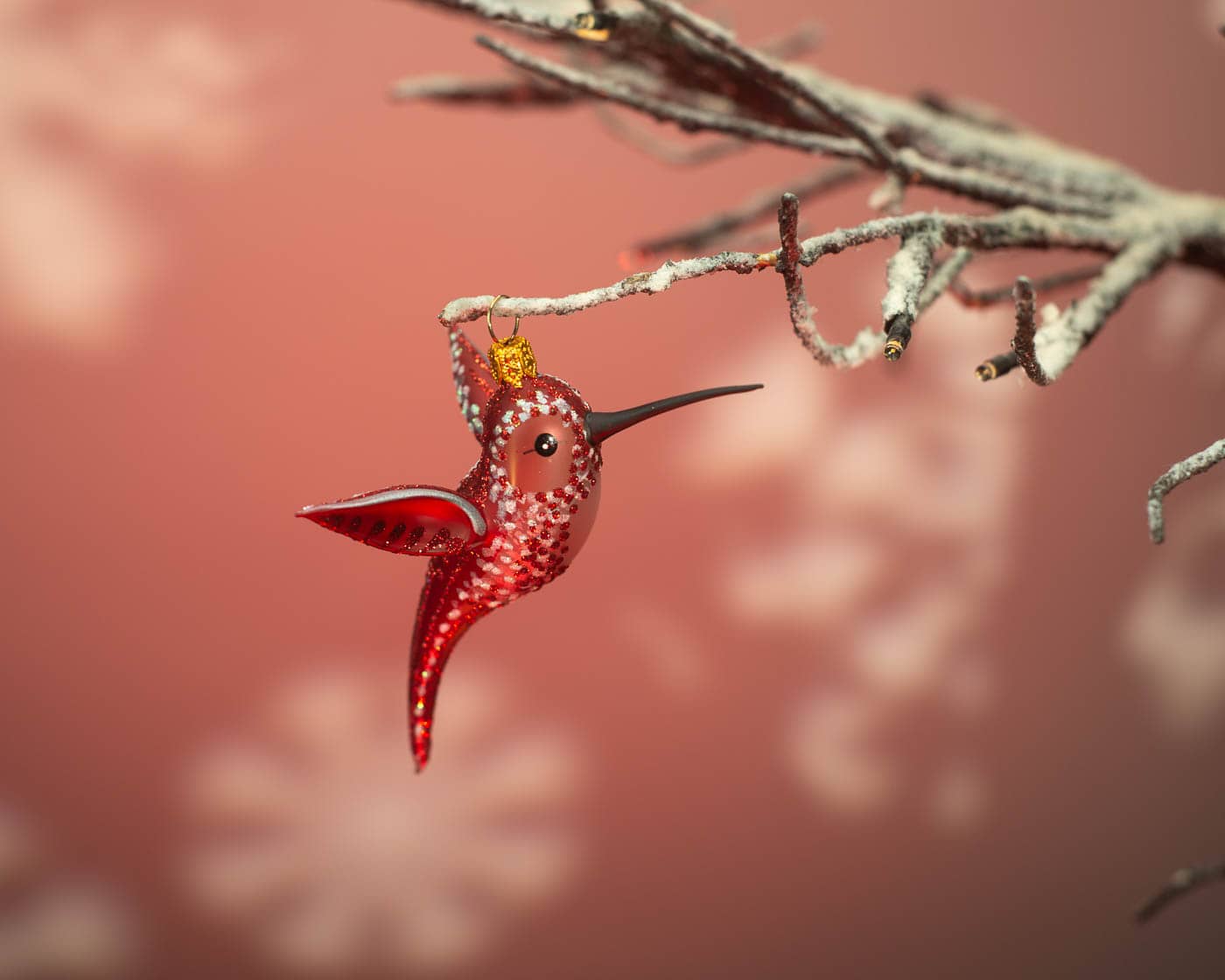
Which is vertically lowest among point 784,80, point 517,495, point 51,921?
point 517,495

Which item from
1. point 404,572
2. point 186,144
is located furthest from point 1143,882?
point 186,144

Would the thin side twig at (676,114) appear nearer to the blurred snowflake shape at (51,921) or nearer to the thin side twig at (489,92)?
the thin side twig at (489,92)

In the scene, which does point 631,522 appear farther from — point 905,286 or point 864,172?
point 905,286

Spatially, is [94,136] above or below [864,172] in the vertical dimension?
above

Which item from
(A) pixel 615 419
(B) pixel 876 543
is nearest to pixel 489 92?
(A) pixel 615 419

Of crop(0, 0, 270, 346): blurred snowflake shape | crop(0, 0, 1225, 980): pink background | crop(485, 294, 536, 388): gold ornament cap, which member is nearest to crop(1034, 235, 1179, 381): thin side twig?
crop(485, 294, 536, 388): gold ornament cap
